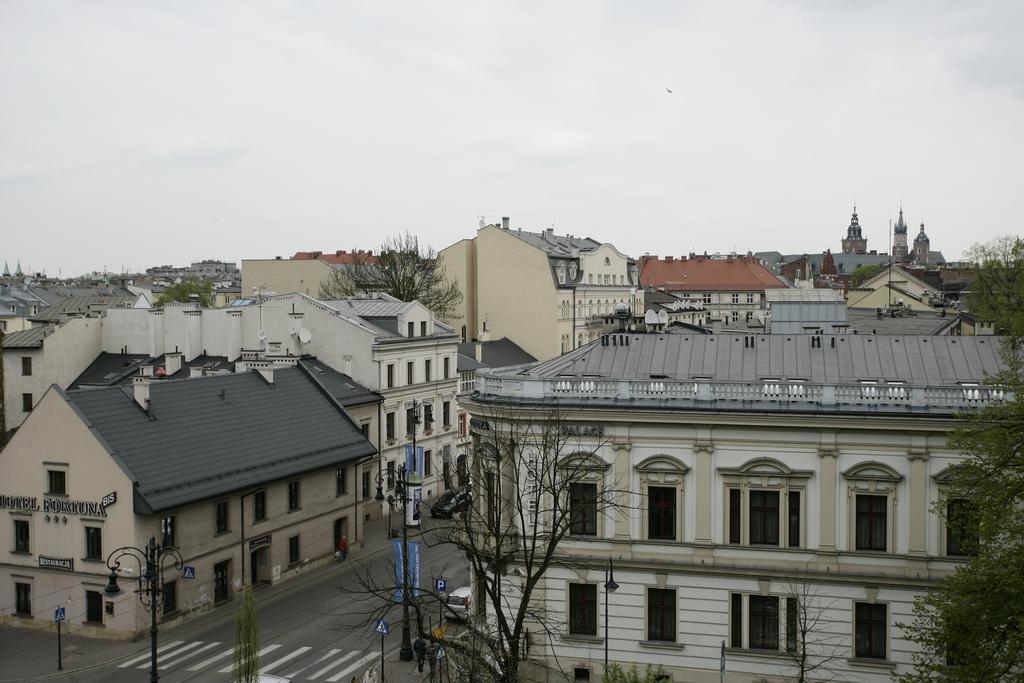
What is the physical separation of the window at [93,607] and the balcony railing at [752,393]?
1613 cm

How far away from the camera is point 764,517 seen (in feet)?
92.8

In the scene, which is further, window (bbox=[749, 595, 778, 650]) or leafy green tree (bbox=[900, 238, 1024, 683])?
window (bbox=[749, 595, 778, 650])

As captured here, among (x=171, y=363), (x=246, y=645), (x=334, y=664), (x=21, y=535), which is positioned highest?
(x=171, y=363)

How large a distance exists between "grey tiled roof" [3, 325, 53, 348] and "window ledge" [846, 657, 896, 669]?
46.3 meters

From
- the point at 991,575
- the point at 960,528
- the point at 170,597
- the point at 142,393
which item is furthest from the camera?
the point at 142,393

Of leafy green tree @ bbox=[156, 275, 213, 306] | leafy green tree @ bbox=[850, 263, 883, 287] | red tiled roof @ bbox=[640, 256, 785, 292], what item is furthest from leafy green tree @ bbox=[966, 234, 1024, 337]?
leafy green tree @ bbox=[156, 275, 213, 306]

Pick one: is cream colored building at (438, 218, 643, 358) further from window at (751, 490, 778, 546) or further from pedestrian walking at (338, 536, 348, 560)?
window at (751, 490, 778, 546)

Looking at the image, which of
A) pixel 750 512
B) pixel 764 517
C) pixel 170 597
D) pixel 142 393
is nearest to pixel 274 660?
pixel 170 597

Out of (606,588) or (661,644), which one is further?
(661,644)

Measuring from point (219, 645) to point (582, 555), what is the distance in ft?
44.8

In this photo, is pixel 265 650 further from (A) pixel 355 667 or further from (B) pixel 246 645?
(B) pixel 246 645

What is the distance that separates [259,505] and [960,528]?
26.3 meters

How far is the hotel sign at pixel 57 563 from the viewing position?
3559cm

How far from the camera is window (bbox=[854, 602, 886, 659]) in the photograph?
27.4m
